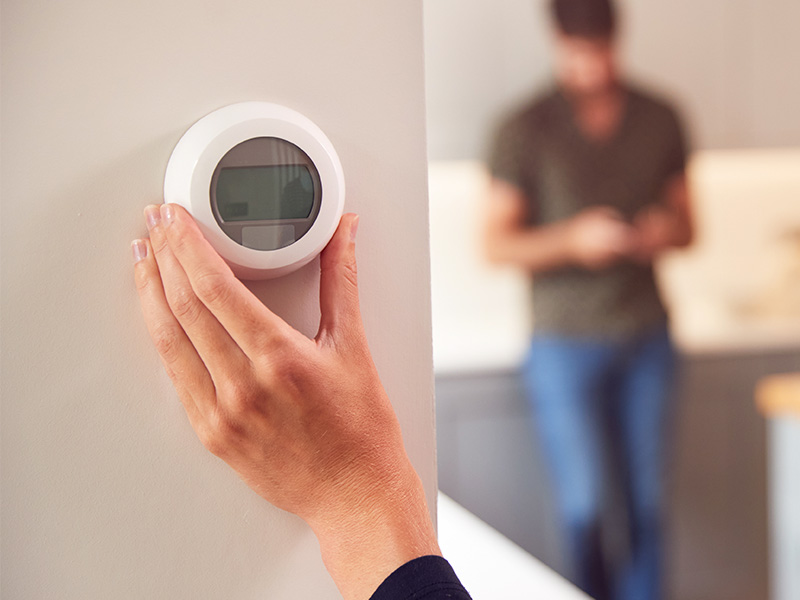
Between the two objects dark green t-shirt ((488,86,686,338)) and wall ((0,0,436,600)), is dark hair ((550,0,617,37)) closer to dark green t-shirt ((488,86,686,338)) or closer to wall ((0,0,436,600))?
dark green t-shirt ((488,86,686,338))

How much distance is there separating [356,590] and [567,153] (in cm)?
185

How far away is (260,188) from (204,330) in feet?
0.29

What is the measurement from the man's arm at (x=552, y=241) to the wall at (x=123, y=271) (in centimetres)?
162

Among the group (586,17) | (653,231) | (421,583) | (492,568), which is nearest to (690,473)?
(653,231)

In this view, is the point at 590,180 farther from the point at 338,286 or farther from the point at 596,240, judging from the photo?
the point at 338,286

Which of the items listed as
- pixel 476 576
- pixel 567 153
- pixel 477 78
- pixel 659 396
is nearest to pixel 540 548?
pixel 659 396

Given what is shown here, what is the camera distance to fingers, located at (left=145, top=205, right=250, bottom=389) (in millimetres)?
382

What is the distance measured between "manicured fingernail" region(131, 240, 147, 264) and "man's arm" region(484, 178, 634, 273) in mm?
1702

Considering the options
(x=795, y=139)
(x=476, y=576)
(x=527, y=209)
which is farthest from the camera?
(x=795, y=139)

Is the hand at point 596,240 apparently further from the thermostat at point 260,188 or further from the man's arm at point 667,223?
the thermostat at point 260,188

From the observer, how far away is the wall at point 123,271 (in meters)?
0.41

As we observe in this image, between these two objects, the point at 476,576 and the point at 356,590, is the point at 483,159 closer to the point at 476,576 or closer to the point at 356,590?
the point at 476,576

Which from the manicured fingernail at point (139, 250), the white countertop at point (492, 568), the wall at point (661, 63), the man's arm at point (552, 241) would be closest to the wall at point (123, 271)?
the manicured fingernail at point (139, 250)

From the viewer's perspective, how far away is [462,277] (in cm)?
223
